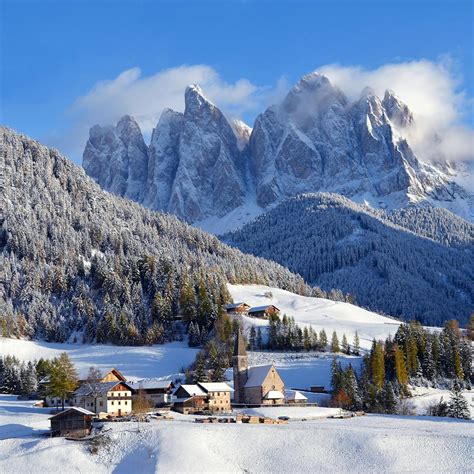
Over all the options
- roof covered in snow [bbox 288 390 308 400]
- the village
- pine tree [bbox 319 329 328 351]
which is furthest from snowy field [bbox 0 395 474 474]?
pine tree [bbox 319 329 328 351]

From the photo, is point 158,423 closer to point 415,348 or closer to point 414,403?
point 414,403

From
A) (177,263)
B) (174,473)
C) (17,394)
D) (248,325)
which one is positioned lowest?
(174,473)

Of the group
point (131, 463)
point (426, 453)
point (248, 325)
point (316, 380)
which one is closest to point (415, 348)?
point (316, 380)

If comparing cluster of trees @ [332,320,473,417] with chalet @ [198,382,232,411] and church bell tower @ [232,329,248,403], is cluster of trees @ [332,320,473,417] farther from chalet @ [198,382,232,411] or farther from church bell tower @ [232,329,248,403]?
chalet @ [198,382,232,411]

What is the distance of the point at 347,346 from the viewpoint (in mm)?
141375

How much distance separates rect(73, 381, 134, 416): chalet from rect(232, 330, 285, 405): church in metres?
16.2

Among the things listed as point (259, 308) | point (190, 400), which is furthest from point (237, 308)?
point (190, 400)

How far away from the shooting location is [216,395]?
105500mm

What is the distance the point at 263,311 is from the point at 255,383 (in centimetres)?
5963

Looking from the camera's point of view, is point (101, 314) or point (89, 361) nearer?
point (89, 361)

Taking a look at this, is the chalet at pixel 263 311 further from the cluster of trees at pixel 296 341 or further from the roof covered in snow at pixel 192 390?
the roof covered in snow at pixel 192 390

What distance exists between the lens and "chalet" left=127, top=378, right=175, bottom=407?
10612 centimetres

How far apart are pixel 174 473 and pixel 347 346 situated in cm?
7454

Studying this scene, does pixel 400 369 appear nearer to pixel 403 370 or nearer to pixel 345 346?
pixel 403 370
